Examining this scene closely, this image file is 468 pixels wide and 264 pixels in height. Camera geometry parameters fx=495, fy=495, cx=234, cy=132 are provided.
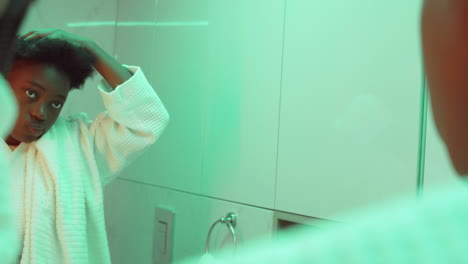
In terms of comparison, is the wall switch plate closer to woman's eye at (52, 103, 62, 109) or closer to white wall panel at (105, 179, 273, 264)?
white wall panel at (105, 179, 273, 264)

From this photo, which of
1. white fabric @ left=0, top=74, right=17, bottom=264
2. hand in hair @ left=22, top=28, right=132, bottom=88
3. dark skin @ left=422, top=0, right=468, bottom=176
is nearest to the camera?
white fabric @ left=0, top=74, right=17, bottom=264

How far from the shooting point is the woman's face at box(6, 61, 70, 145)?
462mm

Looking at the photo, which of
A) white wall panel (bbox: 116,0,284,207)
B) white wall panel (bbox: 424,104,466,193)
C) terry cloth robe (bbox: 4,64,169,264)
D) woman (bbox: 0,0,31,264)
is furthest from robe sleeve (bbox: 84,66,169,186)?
woman (bbox: 0,0,31,264)

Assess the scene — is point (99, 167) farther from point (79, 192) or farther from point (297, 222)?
point (297, 222)

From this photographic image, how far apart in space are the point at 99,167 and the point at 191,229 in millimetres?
189

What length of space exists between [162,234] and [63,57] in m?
0.31

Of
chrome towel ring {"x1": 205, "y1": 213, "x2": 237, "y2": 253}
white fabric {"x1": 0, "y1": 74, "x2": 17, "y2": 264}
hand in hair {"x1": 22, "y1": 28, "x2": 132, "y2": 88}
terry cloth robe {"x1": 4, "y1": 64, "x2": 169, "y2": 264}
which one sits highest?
hand in hair {"x1": 22, "y1": 28, "x2": 132, "y2": 88}

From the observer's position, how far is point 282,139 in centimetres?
63

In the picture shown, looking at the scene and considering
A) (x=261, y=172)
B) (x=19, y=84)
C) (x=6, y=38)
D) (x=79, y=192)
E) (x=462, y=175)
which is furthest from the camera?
(x=261, y=172)

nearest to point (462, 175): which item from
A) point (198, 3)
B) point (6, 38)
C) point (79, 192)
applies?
point (6, 38)

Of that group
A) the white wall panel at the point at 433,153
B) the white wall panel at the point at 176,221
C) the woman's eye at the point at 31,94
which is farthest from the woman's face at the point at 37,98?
the white wall panel at the point at 433,153

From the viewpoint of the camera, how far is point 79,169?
0.55 metres

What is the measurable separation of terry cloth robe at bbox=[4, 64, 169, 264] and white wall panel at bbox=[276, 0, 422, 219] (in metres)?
0.17

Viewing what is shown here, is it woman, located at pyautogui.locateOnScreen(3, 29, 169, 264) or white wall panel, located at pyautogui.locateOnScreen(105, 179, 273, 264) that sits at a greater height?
woman, located at pyautogui.locateOnScreen(3, 29, 169, 264)
